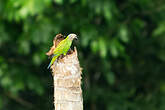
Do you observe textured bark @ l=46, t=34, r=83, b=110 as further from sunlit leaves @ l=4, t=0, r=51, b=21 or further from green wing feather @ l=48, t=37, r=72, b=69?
sunlit leaves @ l=4, t=0, r=51, b=21

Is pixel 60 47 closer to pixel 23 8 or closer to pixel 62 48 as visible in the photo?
pixel 62 48

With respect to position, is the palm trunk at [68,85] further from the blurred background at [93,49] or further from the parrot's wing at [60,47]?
the blurred background at [93,49]

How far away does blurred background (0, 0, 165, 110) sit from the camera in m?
7.02

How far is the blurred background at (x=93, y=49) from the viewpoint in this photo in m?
7.02

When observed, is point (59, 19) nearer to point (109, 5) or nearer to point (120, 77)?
point (109, 5)

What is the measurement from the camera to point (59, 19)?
7289 mm

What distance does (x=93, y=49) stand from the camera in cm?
696

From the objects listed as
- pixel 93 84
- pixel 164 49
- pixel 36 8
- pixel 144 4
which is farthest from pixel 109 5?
pixel 93 84

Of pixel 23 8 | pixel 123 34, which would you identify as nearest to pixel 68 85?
pixel 23 8

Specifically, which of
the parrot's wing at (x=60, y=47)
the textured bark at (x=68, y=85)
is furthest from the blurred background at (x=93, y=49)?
the textured bark at (x=68, y=85)

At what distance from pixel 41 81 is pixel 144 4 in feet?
7.28

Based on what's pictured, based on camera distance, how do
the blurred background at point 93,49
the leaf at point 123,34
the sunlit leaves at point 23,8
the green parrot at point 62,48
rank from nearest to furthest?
the green parrot at point 62,48
the sunlit leaves at point 23,8
the blurred background at point 93,49
the leaf at point 123,34

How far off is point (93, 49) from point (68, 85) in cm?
389

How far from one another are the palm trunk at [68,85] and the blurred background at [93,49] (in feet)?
10.1
